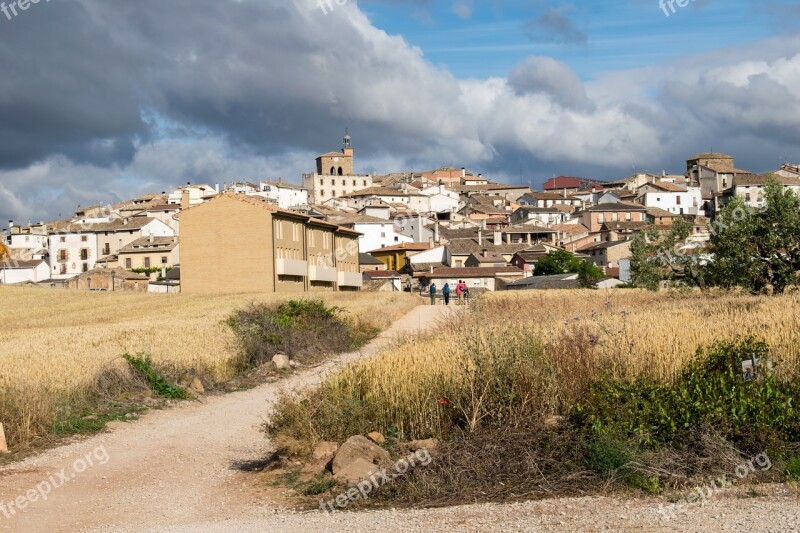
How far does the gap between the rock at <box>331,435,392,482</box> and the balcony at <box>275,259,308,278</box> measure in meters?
57.4

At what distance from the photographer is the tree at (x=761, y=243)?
3291 centimetres

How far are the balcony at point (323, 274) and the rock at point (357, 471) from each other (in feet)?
210

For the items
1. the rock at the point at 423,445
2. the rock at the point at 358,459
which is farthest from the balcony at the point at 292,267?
the rock at the point at 358,459

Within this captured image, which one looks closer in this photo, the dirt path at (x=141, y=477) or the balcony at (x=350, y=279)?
the dirt path at (x=141, y=477)

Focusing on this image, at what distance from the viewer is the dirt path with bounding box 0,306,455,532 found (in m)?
9.34

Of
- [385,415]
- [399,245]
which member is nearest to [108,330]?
[385,415]

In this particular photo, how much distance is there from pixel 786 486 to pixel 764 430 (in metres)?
1.03

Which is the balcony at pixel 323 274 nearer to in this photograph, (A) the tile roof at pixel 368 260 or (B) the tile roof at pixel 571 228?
(A) the tile roof at pixel 368 260

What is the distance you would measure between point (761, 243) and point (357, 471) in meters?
27.5

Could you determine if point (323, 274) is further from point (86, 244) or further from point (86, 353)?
point (86, 244)

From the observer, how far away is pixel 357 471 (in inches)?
400

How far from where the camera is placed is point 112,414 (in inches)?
617

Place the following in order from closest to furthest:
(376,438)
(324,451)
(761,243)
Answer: (324,451)
(376,438)
(761,243)
